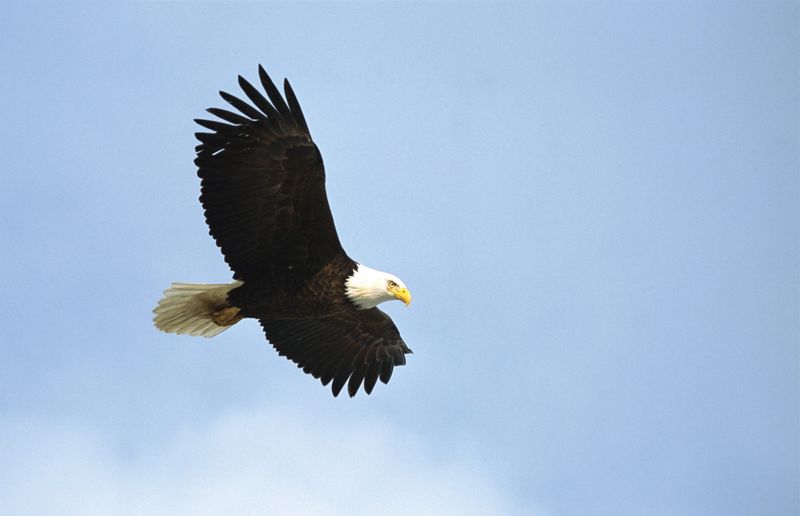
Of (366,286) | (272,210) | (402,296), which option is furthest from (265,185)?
(402,296)

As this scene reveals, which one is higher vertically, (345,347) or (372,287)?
(345,347)

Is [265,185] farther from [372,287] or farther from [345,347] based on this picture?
[345,347]

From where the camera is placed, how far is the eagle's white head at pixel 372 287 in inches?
443

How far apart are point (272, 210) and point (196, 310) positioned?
1.55 meters

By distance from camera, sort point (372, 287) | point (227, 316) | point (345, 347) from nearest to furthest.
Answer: point (372, 287) → point (227, 316) → point (345, 347)

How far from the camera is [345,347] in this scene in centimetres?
1261

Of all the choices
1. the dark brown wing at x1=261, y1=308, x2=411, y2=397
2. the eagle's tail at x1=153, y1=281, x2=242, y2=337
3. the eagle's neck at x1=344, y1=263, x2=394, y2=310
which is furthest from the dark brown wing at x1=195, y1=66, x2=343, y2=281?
the dark brown wing at x1=261, y1=308, x2=411, y2=397

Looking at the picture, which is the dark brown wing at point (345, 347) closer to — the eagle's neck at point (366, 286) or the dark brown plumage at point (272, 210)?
the dark brown plumage at point (272, 210)

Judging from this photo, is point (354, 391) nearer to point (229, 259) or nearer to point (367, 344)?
point (367, 344)

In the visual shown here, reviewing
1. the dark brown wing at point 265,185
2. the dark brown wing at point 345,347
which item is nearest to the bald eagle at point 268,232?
the dark brown wing at point 265,185

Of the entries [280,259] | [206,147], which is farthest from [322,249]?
[206,147]

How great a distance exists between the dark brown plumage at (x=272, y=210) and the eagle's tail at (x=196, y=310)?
0.59 ft

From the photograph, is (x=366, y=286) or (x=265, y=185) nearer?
(x=265, y=185)

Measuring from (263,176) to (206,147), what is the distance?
22.6 inches
